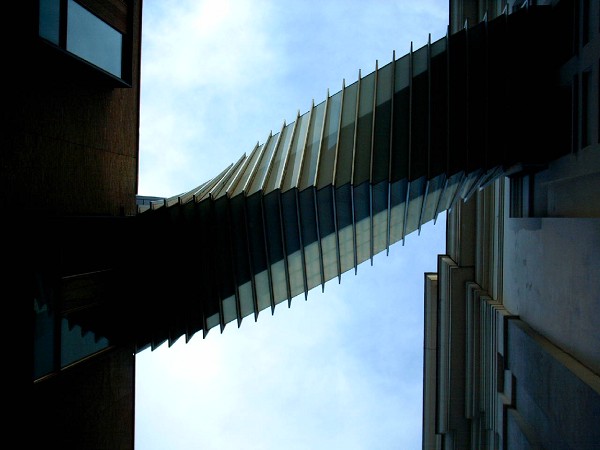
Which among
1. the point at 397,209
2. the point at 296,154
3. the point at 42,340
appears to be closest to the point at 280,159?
the point at 296,154

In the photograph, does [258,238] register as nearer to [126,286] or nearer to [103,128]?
[126,286]

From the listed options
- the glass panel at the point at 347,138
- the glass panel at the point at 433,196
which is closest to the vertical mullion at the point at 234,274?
the glass panel at the point at 347,138

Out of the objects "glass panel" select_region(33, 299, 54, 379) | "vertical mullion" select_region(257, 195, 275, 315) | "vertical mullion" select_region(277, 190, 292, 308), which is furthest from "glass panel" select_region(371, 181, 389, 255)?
"glass panel" select_region(33, 299, 54, 379)

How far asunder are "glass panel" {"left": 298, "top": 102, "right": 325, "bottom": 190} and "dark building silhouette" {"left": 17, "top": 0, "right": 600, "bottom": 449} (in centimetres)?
8

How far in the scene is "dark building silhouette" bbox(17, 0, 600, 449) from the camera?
12.5m

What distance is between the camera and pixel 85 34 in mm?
13891

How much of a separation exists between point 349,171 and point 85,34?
322 inches

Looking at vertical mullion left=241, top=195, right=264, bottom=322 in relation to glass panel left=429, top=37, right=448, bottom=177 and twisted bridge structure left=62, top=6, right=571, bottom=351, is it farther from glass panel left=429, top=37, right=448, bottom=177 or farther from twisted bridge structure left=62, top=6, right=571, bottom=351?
glass panel left=429, top=37, right=448, bottom=177

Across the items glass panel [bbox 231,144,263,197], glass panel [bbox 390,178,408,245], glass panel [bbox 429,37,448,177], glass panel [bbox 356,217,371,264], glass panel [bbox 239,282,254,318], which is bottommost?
glass panel [bbox 239,282,254,318]

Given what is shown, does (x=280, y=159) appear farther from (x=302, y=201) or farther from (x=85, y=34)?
(x=85, y=34)

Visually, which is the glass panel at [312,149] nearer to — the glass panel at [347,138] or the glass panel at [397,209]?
the glass panel at [347,138]

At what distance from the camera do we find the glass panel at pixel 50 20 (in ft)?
39.3

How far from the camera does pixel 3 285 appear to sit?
11.3 meters

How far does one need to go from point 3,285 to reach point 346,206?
31.2 ft
